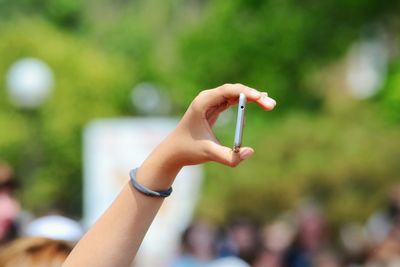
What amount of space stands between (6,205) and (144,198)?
4.22 m

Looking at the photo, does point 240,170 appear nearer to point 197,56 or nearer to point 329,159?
point 329,159

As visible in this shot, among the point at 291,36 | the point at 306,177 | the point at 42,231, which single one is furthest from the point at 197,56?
the point at 42,231

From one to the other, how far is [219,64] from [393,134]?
5.10m

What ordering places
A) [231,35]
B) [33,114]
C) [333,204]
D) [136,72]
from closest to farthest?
[333,204] → [231,35] → [33,114] → [136,72]

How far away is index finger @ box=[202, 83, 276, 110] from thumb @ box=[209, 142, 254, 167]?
0.31ft

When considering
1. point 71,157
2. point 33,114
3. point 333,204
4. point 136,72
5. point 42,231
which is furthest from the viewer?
point 136,72

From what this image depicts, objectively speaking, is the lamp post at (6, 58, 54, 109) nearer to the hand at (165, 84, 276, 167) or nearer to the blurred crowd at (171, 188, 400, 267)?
the blurred crowd at (171, 188, 400, 267)

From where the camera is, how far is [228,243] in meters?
13.1

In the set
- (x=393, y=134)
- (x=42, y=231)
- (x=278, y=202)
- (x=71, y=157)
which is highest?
(x=42, y=231)

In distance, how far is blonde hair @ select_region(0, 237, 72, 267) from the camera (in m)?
3.70

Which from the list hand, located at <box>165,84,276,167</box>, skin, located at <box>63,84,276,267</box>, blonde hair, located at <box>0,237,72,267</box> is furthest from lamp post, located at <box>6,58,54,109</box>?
hand, located at <box>165,84,276,167</box>

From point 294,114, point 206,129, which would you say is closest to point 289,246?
point 206,129

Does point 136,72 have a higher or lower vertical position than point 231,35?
lower

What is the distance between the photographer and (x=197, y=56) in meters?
29.2
